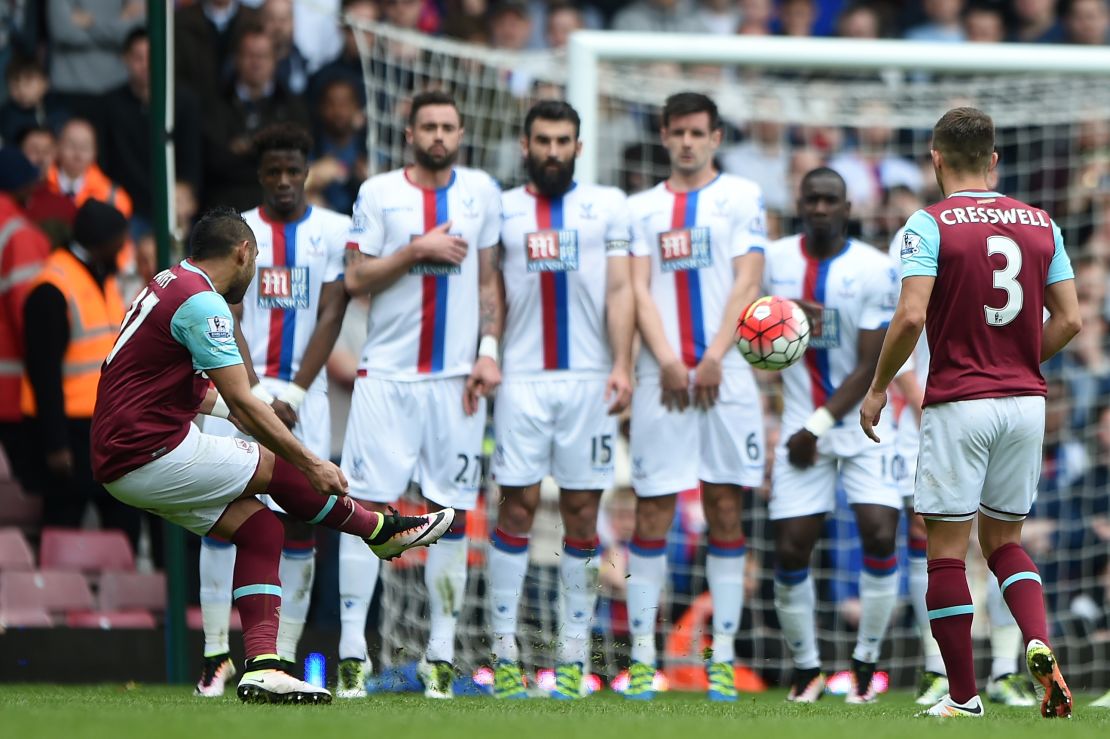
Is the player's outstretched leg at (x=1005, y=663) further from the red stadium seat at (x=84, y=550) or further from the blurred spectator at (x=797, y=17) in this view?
the blurred spectator at (x=797, y=17)

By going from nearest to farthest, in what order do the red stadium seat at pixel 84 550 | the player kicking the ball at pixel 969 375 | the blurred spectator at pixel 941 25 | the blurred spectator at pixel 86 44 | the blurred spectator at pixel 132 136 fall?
the player kicking the ball at pixel 969 375, the red stadium seat at pixel 84 550, the blurred spectator at pixel 132 136, the blurred spectator at pixel 86 44, the blurred spectator at pixel 941 25

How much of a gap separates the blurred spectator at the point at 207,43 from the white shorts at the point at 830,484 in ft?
17.6

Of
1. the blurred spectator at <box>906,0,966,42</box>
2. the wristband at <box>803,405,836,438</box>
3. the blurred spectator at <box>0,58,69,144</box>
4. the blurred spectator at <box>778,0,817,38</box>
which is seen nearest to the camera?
the wristband at <box>803,405,836,438</box>

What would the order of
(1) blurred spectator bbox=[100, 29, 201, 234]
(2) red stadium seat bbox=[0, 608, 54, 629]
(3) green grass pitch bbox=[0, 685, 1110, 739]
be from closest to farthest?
(3) green grass pitch bbox=[0, 685, 1110, 739] → (2) red stadium seat bbox=[0, 608, 54, 629] → (1) blurred spectator bbox=[100, 29, 201, 234]

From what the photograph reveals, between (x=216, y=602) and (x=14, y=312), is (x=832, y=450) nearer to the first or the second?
(x=216, y=602)

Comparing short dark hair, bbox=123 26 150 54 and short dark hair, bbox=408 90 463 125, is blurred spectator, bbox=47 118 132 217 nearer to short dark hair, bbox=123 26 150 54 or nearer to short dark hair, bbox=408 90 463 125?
short dark hair, bbox=123 26 150 54

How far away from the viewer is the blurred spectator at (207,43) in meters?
11.6

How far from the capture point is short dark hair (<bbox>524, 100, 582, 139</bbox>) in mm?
8367

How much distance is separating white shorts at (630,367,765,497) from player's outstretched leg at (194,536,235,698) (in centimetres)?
218

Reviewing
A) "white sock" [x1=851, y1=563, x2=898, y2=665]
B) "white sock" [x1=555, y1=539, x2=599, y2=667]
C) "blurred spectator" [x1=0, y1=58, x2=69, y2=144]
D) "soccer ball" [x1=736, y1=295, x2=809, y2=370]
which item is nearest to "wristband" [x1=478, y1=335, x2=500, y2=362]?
"white sock" [x1=555, y1=539, x2=599, y2=667]

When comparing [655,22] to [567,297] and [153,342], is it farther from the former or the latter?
[153,342]

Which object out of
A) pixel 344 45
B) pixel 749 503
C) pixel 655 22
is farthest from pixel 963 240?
pixel 655 22

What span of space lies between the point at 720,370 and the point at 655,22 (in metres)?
6.41

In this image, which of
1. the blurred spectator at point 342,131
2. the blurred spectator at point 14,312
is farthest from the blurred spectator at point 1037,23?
the blurred spectator at point 14,312
